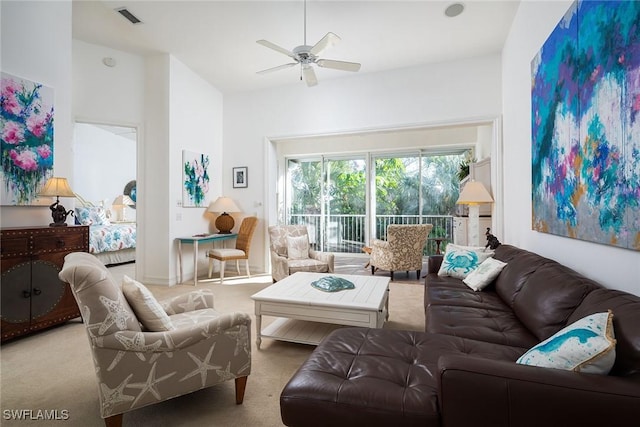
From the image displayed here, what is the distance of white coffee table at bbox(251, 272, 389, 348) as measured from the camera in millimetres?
2217

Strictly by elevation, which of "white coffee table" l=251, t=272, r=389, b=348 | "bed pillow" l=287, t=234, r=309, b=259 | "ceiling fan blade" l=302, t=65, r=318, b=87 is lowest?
"white coffee table" l=251, t=272, r=389, b=348

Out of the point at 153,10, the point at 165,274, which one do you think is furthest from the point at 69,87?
the point at 165,274

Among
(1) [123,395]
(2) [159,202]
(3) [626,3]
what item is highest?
(3) [626,3]

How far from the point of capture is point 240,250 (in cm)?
492

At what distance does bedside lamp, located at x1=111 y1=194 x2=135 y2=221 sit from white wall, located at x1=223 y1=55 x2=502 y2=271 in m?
3.25

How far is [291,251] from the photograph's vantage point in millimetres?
4578

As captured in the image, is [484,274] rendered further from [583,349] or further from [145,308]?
[145,308]

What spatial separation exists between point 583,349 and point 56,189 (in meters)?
3.79

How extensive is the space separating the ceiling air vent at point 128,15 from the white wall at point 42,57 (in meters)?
0.46

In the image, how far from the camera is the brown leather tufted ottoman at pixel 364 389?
3.47 feet

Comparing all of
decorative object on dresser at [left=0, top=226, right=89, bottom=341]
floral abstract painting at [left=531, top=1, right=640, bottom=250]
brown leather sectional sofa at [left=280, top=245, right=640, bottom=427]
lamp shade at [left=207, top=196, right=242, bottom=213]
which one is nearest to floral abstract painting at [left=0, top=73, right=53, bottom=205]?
decorative object on dresser at [left=0, top=226, right=89, bottom=341]

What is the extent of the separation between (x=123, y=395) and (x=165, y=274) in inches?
132

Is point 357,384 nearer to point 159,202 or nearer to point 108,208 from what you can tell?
point 159,202

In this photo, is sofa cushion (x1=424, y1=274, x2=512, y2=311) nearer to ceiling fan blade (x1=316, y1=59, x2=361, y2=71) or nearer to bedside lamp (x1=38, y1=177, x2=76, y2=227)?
ceiling fan blade (x1=316, y1=59, x2=361, y2=71)
